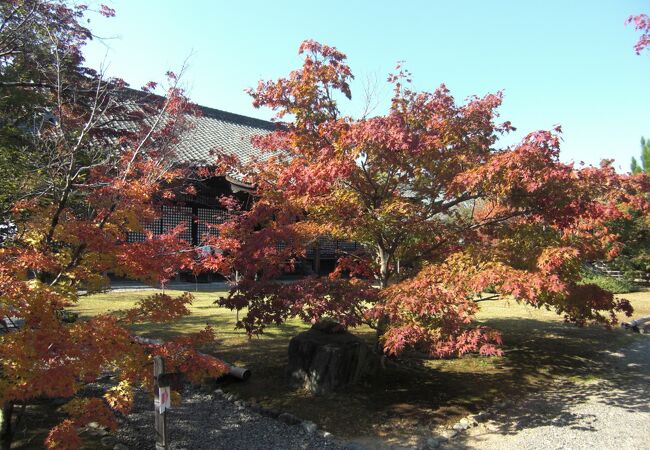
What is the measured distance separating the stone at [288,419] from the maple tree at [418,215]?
105cm

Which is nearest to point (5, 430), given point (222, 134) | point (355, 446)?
point (355, 446)

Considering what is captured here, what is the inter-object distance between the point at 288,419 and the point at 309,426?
0.30m

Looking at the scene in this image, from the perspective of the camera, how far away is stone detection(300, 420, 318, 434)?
15.2ft

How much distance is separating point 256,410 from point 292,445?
38.5 inches

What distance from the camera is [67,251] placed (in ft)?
13.1

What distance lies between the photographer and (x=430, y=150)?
5.23m

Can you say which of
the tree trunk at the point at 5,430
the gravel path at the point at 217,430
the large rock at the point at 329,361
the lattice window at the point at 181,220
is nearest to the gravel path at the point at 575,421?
the gravel path at the point at 217,430

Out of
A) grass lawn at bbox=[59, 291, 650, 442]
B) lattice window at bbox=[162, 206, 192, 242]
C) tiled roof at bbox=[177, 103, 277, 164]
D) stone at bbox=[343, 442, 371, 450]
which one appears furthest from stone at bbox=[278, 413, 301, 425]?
tiled roof at bbox=[177, 103, 277, 164]

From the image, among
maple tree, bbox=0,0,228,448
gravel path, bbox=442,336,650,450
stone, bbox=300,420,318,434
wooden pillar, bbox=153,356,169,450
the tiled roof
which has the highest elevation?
the tiled roof

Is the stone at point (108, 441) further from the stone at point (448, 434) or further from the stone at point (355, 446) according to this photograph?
the stone at point (448, 434)

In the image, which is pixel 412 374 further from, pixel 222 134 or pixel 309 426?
pixel 222 134

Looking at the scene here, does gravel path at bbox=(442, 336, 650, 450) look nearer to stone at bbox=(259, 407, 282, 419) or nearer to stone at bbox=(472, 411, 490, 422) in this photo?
stone at bbox=(472, 411, 490, 422)

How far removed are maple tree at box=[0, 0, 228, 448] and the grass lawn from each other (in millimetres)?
1853

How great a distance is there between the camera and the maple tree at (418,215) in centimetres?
459
